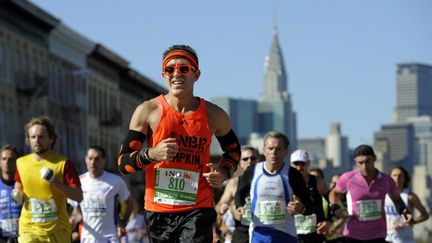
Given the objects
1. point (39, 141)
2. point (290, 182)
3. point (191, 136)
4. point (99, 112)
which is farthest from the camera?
point (99, 112)

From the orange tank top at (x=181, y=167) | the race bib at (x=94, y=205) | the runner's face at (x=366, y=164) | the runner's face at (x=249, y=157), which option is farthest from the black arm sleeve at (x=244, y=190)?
the orange tank top at (x=181, y=167)

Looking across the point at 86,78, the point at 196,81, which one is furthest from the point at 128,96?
the point at 196,81

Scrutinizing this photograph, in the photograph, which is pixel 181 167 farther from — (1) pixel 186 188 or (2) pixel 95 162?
(2) pixel 95 162

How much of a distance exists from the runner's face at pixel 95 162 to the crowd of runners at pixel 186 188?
0.02 metres

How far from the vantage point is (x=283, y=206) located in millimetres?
15375

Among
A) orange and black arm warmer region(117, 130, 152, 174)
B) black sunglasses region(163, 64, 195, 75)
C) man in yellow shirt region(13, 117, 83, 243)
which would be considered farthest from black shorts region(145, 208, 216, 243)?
man in yellow shirt region(13, 117, 83, 243)

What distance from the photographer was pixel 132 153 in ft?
35.5

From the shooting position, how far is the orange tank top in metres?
10.8

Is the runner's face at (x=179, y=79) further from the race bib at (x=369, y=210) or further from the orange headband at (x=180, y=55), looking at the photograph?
the race bib at (x=369, y=210)

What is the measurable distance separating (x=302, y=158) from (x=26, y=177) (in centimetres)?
453

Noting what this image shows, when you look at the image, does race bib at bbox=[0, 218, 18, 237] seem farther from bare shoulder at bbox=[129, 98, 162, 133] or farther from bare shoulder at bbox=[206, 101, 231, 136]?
bare shoulder at bbox=[129, 98, 162, 133]

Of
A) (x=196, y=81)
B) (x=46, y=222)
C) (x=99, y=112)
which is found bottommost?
(x=46, y=222)

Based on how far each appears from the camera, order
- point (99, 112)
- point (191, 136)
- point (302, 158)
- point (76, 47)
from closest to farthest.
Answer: point (191, 136) < point (302, 158) < point (76, 47) < point (99, 112)

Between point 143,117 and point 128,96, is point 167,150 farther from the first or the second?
point 128,96
